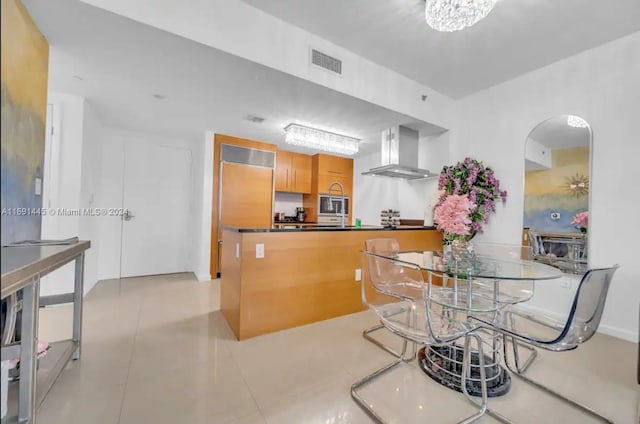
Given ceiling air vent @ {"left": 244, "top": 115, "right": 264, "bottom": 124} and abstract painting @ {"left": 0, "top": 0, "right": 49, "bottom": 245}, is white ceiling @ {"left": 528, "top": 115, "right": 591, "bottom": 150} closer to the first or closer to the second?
ceiling air vent @ {"left": 244, "top": 115, "right": 264, "bottom": 124}

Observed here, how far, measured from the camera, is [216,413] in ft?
4.72

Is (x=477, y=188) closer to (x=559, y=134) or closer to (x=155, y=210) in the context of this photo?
(x=559, y=134)

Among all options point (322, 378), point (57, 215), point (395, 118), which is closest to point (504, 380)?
point (322, 378)

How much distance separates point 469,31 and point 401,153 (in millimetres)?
1470

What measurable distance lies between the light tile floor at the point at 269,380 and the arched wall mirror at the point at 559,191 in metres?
0.82

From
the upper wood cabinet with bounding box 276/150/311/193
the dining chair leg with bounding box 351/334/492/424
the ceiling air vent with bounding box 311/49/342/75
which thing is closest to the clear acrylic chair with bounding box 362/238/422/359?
the dining chair leg with bounding box 351/334/492/424

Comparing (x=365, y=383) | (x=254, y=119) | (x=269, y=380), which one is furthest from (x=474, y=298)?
(x=254, y=119)

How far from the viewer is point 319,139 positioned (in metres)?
3.74

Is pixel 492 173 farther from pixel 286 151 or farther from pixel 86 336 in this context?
pixel 86 336

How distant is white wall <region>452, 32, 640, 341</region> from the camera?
235cm

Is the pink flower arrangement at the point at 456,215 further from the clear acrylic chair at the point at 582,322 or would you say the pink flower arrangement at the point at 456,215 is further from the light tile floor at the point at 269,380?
the light tile floor at the point at 269,380

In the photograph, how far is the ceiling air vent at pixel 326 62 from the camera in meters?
2.45

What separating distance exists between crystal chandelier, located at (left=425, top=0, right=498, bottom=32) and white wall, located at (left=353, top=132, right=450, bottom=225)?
1.97m

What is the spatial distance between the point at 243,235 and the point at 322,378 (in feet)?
3.93
